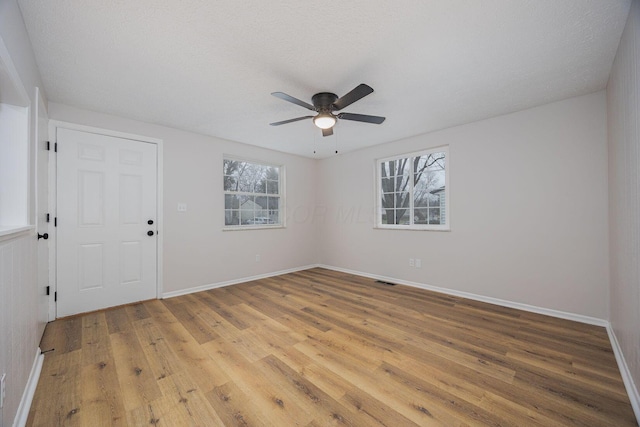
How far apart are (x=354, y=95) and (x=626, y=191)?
84.3 inches

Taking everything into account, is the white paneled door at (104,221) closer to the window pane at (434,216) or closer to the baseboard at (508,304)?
the baseboard at (508,304)

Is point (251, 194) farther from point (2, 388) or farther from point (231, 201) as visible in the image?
point (2, 388)

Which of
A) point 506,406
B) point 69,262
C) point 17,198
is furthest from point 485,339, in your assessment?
point 69,262

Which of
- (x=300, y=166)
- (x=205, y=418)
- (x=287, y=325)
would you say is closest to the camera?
(x=205, y=418)

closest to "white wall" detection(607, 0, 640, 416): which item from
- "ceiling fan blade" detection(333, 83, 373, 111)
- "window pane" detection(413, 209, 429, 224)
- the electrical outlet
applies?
"ceiling fan blade" detection(333, 83, 373, 111)

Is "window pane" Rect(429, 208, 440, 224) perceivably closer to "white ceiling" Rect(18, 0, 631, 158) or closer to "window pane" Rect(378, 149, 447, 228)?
"window pane" Rect(378, 149, 447, 228)

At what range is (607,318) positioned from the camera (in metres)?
2.48

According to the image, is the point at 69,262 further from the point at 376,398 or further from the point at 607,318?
the point at 607,318

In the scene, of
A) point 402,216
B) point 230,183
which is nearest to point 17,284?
point 230,183

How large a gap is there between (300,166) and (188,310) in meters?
3.32

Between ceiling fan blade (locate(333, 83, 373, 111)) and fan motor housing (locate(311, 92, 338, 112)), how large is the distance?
0.07 meters

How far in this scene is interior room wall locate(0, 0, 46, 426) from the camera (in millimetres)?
1196

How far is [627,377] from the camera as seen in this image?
1655mm

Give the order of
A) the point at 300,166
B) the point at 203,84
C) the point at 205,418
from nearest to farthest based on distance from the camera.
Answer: the point at 205,418 < the point at 203,84 < the point at 300,166
